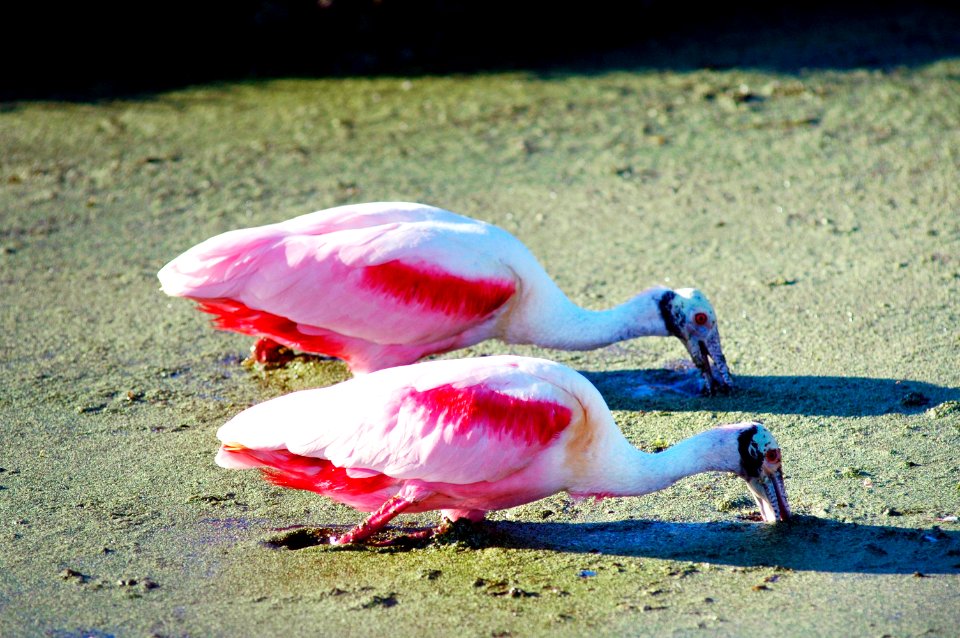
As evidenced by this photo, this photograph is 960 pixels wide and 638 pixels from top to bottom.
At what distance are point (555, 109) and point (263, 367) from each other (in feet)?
11.9

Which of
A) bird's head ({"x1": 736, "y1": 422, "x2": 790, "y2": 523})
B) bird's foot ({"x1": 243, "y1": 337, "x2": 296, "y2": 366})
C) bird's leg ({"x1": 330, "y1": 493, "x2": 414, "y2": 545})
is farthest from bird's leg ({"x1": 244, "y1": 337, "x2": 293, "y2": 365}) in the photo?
bird's head ({"x1": 736, "y1": 422, "x2": 790, "y2": 523})

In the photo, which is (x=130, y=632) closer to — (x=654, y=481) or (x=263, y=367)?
(x=654, y=481)

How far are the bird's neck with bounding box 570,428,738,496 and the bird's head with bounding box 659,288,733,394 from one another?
101 cm

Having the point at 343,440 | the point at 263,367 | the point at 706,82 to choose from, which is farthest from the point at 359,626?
the point at 706,82

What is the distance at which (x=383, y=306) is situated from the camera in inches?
205

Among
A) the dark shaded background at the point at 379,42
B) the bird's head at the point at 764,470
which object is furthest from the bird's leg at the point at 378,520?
the dark shaded background at the point at 379,42

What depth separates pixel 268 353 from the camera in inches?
223

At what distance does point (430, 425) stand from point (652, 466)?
29.7 inches

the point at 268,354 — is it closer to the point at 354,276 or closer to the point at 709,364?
the point at 354,276

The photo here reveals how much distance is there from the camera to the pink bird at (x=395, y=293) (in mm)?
5129

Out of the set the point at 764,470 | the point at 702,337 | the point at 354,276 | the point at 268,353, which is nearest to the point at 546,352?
the point at 702,337

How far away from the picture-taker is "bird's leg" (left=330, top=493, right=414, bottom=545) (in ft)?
13.4

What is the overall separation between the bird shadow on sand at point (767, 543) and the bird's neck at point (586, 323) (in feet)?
4.13

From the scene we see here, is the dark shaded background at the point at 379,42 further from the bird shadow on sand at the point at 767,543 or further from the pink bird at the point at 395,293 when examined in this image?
the bird shadow on sand at the point at 767,543
